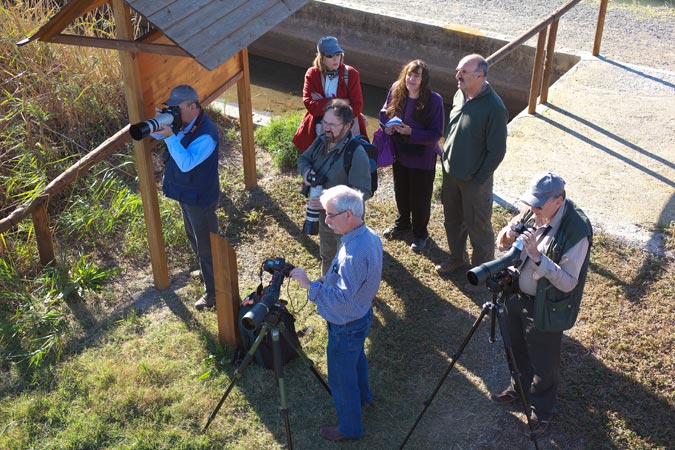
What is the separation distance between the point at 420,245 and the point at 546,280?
6.82 feet

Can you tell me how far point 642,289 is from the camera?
17.1 feet

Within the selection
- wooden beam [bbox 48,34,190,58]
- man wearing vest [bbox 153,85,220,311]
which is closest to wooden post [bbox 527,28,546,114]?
man wearing vest [bbox 153,85,220,311]

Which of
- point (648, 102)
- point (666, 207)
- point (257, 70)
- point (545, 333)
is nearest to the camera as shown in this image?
point (545, 333)

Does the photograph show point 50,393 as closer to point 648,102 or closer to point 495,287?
point 495,287

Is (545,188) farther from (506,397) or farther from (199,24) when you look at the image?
(199,24)

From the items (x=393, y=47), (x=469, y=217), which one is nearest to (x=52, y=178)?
(x=469, y=217)

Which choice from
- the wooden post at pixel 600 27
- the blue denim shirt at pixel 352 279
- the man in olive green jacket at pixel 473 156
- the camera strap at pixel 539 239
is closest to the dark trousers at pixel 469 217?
the man in olive green jacket at pixel 473 156

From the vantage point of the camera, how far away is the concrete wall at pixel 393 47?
32.1 ft

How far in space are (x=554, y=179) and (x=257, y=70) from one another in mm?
8656

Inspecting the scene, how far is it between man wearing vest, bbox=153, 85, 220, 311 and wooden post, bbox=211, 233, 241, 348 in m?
0.55

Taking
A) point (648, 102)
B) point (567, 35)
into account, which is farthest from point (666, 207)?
point (567, 35)

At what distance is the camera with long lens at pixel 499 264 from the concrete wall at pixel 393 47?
6293 millimetres

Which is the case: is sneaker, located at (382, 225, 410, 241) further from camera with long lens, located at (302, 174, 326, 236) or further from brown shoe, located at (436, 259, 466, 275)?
camera with long lens, located at (302, 174, 326, 236)

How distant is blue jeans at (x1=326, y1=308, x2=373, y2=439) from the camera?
3760mm
